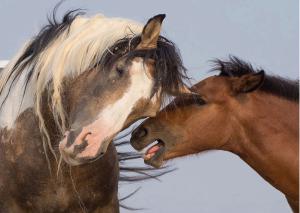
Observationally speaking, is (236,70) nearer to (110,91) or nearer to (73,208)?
(110,91)

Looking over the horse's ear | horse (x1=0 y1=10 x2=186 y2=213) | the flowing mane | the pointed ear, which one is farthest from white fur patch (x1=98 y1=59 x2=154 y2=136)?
the pointed ear

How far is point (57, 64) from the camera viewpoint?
5.48 meters

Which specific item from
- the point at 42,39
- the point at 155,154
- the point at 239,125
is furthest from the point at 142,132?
the point at 42,39

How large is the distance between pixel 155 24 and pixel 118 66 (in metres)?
0.28

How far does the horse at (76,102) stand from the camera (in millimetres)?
5199

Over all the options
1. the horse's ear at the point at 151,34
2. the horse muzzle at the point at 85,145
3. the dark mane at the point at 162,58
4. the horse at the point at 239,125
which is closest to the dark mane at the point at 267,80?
the horse at the point at 239,125

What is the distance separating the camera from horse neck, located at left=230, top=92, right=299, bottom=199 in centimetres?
542

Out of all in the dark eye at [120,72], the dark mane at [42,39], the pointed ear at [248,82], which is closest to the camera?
the dark eye at [120,72]

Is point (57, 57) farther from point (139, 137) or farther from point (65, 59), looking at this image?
point (139, 137)

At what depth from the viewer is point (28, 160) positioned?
5.61 m

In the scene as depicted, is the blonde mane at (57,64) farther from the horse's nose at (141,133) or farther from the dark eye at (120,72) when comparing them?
the horse's nose at (141,133)

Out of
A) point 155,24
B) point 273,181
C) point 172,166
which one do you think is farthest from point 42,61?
point 172,166

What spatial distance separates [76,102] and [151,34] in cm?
51

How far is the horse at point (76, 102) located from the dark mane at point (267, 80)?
0.29 m
